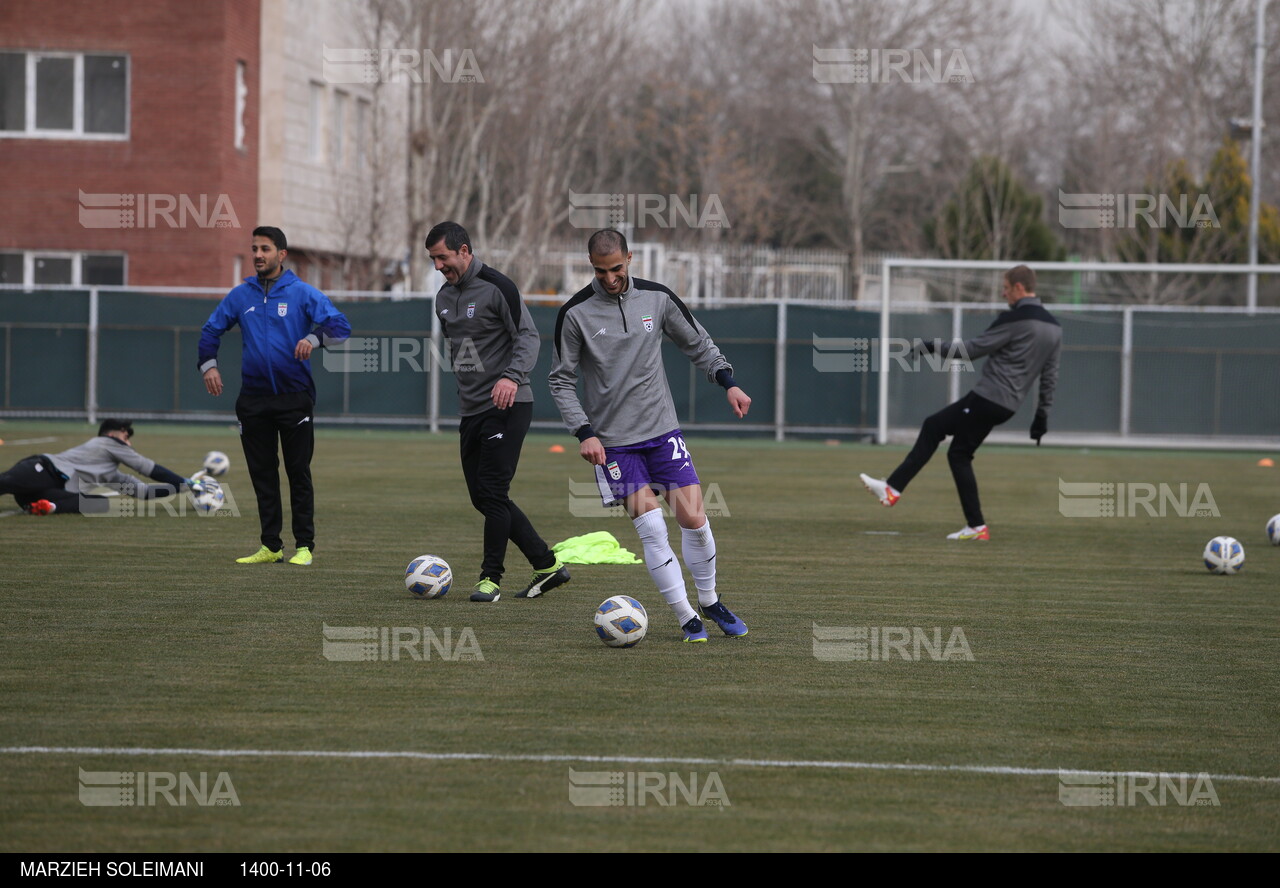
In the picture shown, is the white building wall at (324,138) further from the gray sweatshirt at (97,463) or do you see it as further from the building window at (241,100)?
the gray sweatshirt at (97,463)

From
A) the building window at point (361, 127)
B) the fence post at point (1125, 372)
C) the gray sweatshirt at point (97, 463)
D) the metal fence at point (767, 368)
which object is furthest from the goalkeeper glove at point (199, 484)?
the building window at point (361, 127)

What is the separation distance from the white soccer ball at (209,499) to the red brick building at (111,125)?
1736 centimetres

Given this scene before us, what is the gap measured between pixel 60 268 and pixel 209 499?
19.1 m

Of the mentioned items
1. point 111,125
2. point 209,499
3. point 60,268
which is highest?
point 111,125

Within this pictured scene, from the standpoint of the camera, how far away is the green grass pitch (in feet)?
15.9

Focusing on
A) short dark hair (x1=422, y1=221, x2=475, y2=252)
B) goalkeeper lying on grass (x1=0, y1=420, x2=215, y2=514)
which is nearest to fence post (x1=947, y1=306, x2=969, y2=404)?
goalkeeper lying on grass (x1=0, y1=420, x2=215, y2=514)

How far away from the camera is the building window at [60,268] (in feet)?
101

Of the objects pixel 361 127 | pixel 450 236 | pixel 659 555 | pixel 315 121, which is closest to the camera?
pixel 659 555

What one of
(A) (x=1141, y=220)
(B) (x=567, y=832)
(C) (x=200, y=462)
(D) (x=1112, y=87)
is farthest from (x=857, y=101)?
(B) (x=567, y=832)

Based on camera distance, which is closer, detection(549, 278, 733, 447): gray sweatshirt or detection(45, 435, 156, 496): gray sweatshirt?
detection(549, 278, 733, 447): gray sweatshirt

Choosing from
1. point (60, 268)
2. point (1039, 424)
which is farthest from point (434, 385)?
point (1039, 424)

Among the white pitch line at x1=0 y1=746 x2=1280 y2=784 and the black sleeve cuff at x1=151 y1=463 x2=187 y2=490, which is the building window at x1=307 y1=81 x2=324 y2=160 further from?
the white pitch line at x1=0 y1=746 x2=1280 y2=784

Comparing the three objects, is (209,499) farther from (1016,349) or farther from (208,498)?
(1016,349)

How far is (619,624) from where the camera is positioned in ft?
25.3
